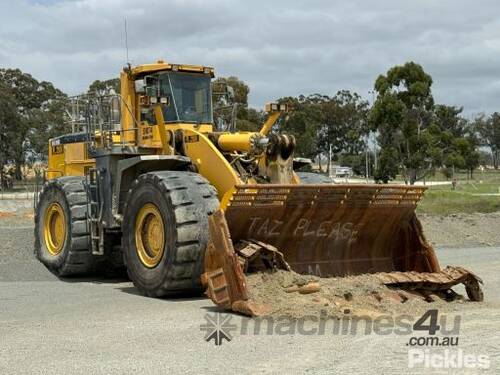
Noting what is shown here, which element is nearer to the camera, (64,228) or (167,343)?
(167,343)

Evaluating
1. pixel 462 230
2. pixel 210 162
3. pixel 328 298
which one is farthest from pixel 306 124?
pixel 328 298

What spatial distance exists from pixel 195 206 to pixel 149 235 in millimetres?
1144

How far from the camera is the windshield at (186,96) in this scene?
12188 millimetres

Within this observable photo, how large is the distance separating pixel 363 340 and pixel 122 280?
21.5 feet

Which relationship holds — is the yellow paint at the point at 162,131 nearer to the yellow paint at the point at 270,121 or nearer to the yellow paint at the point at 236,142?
the yellow paint at the point at 236,142

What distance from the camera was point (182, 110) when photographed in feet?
40.2

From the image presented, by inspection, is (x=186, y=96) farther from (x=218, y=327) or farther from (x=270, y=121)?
(x=218, y=327)

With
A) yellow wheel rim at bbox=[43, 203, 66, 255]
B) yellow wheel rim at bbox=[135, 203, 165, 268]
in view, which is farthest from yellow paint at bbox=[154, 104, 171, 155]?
yellow wheel rim at bbox=[43, 203, 66, 255]

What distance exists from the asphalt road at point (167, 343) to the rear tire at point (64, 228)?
6.31ft

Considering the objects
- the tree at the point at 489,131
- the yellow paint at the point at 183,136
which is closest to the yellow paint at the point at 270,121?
the yellow paint at the point at 183,136

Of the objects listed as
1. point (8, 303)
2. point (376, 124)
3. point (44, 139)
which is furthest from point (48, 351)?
point (44, 139)

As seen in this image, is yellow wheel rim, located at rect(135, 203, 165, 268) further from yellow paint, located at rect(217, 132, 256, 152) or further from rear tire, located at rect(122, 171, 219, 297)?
yellow paint, located at rect(217, 132, 256, 152)

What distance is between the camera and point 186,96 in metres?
12.4

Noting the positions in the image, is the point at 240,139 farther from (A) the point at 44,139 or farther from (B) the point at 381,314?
(A) the point at 44,139
